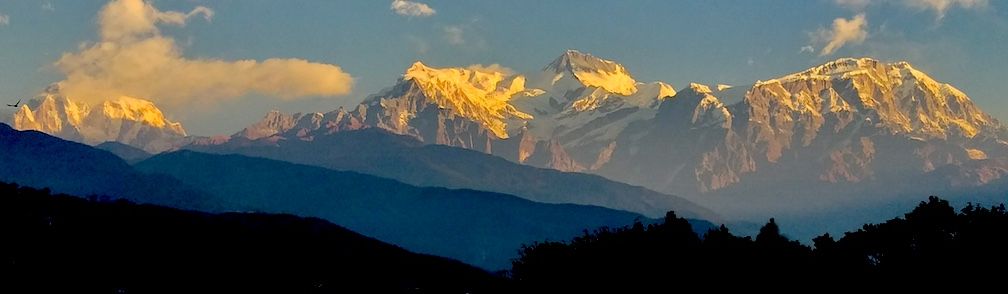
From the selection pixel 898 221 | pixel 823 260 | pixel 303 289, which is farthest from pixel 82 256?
pixel 898 221

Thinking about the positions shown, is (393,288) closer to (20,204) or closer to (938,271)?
(20,204)

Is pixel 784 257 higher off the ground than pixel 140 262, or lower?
higher

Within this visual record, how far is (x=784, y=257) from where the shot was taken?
14612cm

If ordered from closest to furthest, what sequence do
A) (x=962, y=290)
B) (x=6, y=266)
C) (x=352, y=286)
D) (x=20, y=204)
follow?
(x=962, y=290), (x=6, y=266), (x=352, y=286), (x=20, y=204)

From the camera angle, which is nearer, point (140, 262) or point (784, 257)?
point (784, 257)

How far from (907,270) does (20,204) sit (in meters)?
129

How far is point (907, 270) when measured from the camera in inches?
5443

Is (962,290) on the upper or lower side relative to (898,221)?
lower

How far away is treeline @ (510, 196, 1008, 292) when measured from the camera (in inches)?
5394

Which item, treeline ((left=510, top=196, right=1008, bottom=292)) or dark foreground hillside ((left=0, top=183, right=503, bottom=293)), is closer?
treeline ((left=510, top=196, right=1008, bottom=292))


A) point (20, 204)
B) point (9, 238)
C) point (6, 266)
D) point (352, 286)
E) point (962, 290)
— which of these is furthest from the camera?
point (20, 204)

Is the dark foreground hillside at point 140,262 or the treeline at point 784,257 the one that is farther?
the dark foreground hillside at point 140,262

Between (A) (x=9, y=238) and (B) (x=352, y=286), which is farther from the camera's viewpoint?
(B) (x=352, y=286)

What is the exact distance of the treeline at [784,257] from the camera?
137 m
